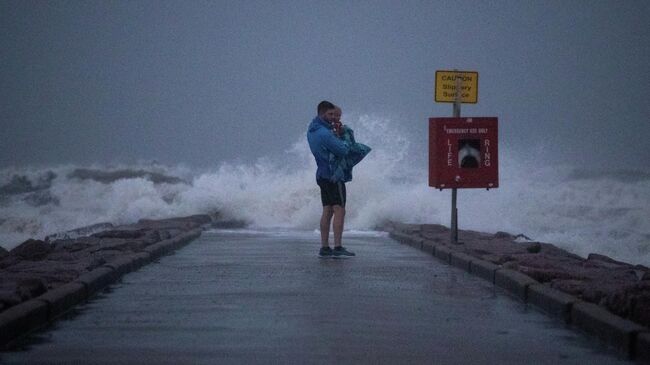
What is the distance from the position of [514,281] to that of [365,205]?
19585 millimetres

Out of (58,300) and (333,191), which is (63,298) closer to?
(58,300)

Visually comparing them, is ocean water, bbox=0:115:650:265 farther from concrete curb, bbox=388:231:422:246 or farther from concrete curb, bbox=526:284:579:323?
concrete curb, bbox=526:284:579:323

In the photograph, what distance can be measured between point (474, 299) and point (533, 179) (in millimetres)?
60038

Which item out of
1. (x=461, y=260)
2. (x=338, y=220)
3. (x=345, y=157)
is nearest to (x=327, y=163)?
(x=345, y=157)

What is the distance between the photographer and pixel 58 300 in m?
8.44

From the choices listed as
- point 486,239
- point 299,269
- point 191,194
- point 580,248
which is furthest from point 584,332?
point 191,194

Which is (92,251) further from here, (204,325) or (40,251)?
(204,325)

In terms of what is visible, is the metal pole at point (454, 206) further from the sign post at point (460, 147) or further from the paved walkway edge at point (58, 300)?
the paved walkway edge at point (58, 300)

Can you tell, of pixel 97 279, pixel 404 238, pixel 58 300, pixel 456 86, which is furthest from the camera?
pixel 404 238

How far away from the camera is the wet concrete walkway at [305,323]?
665 cm

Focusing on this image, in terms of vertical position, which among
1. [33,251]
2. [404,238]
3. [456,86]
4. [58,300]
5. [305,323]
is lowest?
[305,323]

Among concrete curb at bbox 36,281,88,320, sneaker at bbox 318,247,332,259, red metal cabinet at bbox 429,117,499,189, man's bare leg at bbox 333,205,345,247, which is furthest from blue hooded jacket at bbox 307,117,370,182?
concrete curb at bbox 36,281,88,320

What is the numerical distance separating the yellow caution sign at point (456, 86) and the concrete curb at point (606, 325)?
8490 millimetres

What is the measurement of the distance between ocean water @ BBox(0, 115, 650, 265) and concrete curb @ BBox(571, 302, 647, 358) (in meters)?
12.8
